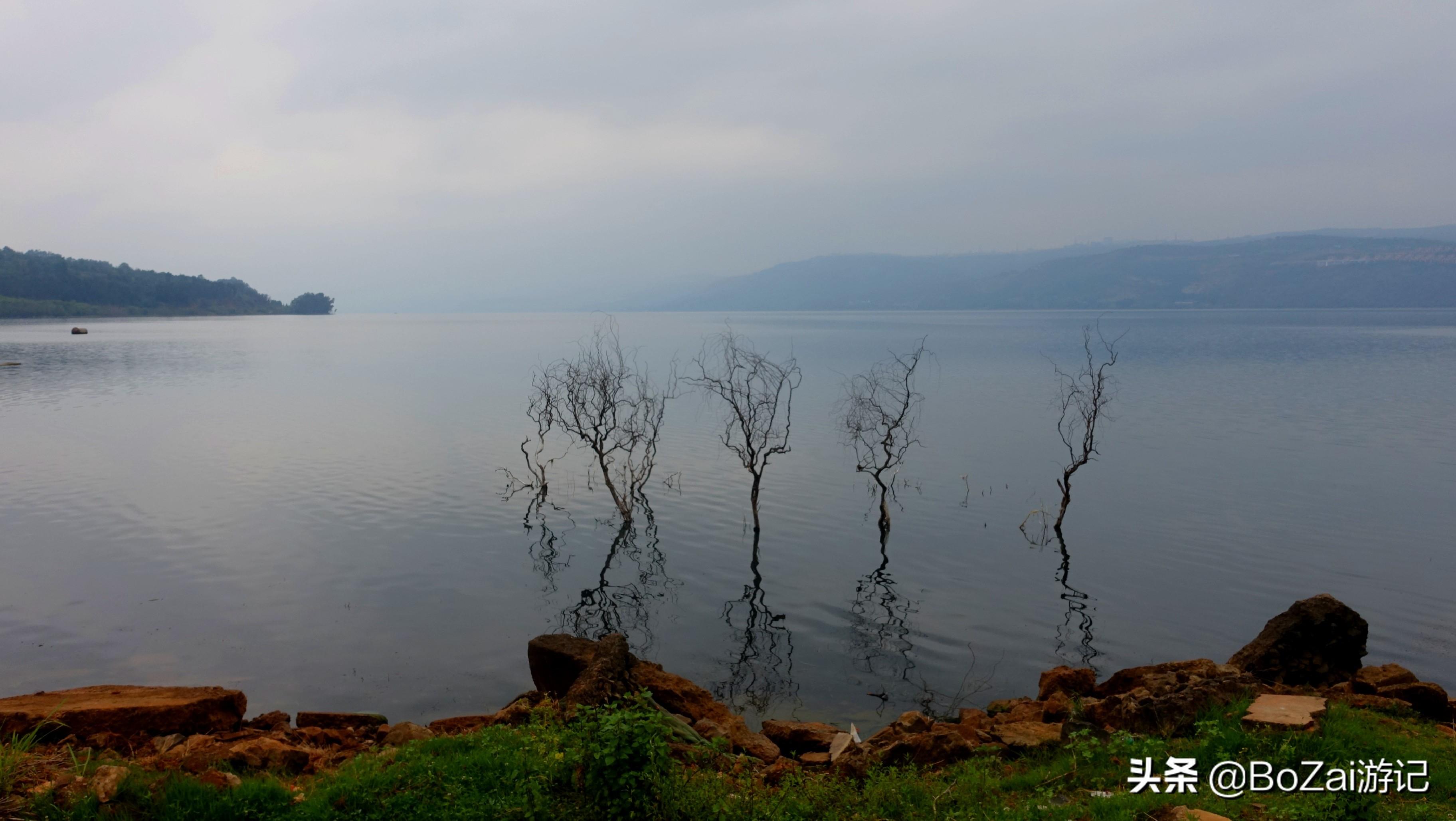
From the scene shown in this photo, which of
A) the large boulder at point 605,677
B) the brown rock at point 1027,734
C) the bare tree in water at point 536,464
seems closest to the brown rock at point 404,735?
the large boulder at point 605,677

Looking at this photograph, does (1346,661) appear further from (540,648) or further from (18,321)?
(18,321)

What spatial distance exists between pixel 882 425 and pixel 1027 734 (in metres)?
30.3

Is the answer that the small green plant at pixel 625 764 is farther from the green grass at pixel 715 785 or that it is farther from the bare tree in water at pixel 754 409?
the bare tree in water at pixel 754 409

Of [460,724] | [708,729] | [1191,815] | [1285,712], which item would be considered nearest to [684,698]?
[708,729]

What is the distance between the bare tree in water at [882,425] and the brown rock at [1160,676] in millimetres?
13798

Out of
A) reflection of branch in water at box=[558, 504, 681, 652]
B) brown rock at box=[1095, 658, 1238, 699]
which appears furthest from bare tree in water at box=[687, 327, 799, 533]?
brown rock at box=[1095, 658, 1238, 699]

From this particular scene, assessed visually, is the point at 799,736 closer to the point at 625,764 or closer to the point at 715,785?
the point at 715,785

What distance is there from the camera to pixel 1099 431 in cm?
4647

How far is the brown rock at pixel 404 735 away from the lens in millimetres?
11117

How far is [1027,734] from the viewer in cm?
1100

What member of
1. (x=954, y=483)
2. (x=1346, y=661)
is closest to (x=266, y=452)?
(x=954, y=483)

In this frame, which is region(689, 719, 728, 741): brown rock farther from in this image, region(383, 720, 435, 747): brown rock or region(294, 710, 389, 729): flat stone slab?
region(294, 710, 389, 729): flat stone slab

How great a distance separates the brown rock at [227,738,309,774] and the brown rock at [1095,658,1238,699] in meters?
10.6

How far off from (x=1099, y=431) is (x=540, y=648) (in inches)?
1576
